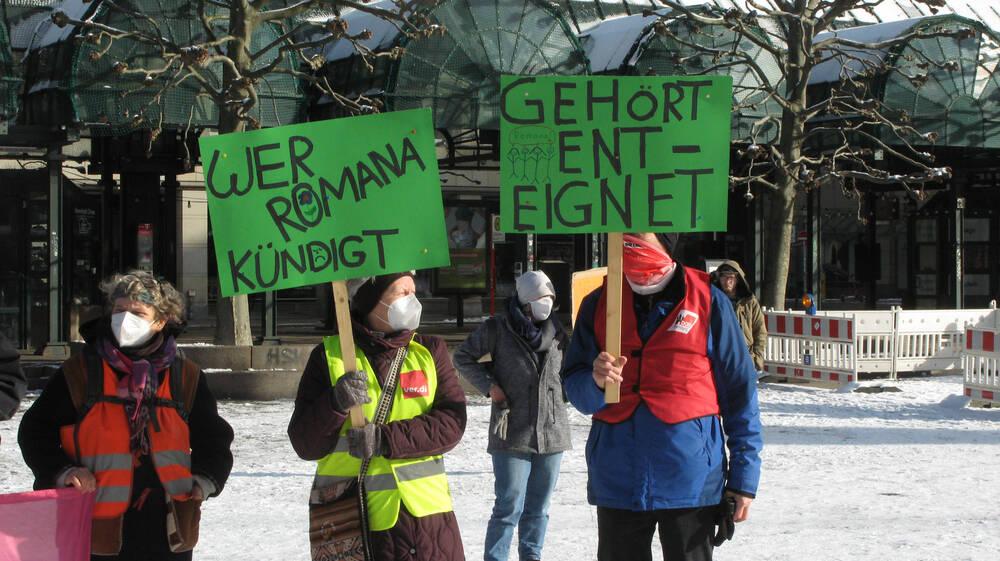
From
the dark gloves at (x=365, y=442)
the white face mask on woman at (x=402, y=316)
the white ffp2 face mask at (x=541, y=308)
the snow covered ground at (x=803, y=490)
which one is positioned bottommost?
the snow covered ground at (x=803, y=490)

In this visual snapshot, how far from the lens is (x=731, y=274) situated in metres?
11.7

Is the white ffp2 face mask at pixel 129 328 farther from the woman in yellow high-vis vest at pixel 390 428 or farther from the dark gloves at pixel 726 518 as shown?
the dark gloves at pixel 726 518

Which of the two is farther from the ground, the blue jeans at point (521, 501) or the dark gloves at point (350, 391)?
the dark gloves at point (350, 391)

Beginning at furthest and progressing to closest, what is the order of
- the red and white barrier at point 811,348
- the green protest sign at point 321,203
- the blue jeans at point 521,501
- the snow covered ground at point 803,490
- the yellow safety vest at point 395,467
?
1. the red and white barrier at point 811,348
2. the snow covered ground at point 803,490
3. the blue jeans at point 521,501
4. the green protest sign at point 321,203
5. the yellow safety vest at point 395,467

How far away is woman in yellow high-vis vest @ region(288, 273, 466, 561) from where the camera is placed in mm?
4188

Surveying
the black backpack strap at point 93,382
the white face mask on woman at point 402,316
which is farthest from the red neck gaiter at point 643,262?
the black backpack strap at point 93,382

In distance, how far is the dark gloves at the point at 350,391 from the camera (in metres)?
4.07

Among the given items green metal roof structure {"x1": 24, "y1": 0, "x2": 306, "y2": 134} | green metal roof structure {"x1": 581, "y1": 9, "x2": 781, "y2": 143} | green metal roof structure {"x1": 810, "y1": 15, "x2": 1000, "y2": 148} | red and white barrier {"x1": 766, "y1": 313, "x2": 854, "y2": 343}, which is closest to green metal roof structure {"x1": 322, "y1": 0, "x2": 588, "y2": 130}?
green metal roof structure {"x1": 581, "y1": 9, "x2": 781, "y2": 143}

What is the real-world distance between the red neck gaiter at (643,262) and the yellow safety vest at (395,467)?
738 millimetres

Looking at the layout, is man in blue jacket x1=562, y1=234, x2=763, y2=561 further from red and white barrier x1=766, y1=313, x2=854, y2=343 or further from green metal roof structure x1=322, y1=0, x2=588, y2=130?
green metal roof structure x1=322, y1=0, x2=588, y2=130

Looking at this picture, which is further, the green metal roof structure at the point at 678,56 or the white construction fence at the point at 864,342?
the green metal roof structure at the point at 678,56

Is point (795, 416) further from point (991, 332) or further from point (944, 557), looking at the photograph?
point (944, 557)

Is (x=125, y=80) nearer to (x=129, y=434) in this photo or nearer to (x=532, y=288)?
(x=532, y=288)

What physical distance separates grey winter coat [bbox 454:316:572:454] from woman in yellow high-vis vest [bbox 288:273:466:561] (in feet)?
7.02
